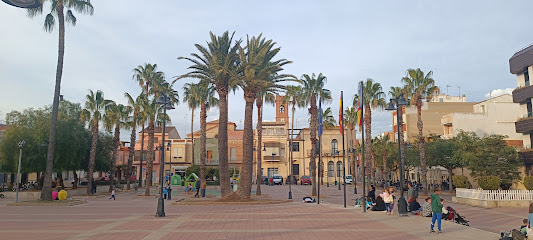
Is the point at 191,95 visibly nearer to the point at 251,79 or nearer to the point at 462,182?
the point at 251,79

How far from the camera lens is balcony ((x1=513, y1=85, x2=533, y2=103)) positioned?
3496cm

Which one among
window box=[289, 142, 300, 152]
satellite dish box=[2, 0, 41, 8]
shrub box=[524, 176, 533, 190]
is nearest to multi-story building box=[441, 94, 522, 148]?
shrub box=[524, 176, 533, 190]

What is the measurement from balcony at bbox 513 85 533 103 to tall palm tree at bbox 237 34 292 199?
73.9ft

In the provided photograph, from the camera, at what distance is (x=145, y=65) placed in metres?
43.4

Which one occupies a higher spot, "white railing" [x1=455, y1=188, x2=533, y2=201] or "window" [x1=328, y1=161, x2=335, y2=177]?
"window" [x1=328, y1=161, x2=335, y2=177]

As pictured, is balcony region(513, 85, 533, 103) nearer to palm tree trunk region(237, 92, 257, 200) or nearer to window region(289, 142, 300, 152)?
palm tree trunk region(237, 92, 257, 200)

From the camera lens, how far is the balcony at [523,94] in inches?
1376

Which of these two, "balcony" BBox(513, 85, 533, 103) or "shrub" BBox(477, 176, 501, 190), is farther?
"balcony" BBox(513, 85, 533, 103)

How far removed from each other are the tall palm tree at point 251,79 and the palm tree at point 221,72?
83cm

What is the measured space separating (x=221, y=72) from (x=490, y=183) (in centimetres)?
1975

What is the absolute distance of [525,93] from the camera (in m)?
35.6

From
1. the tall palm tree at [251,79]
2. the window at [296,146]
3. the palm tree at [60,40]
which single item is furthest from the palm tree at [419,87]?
the window at [296,146]

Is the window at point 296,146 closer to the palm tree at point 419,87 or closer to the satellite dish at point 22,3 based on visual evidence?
the palm tree at point 419,87

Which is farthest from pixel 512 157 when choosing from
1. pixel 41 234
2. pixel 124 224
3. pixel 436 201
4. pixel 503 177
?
pixel 41 234
